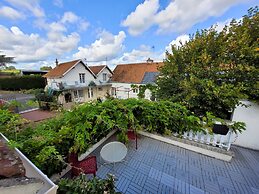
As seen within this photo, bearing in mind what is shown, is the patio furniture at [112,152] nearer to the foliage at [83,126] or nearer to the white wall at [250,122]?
the foliage at [83,126]

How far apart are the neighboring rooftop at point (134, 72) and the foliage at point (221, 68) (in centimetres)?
1232

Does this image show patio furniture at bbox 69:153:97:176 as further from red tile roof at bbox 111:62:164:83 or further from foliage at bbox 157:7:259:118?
red tile roof at bbox 111:62:164:83

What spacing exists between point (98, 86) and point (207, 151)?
75.0 feet

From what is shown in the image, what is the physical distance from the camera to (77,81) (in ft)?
74.9

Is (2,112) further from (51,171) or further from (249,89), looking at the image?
(249,89)

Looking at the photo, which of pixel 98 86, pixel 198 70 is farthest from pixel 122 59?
pixel 198 70

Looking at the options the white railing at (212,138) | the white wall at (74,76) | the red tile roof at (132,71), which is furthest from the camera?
the red tile roof at (132,71)

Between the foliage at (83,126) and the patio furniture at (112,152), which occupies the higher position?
the foliage at (83,126)

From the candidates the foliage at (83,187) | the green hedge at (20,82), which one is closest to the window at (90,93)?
the green hedge at (20,82)

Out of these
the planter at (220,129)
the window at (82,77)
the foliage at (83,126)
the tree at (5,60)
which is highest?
the tree at (5,60)

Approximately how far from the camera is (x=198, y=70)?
307 inches

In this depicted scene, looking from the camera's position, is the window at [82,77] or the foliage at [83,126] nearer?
the foliage at [83,126]

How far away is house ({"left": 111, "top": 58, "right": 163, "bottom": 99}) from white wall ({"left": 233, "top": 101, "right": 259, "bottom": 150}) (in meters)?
13.1

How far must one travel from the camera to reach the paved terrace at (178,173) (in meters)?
3.84
